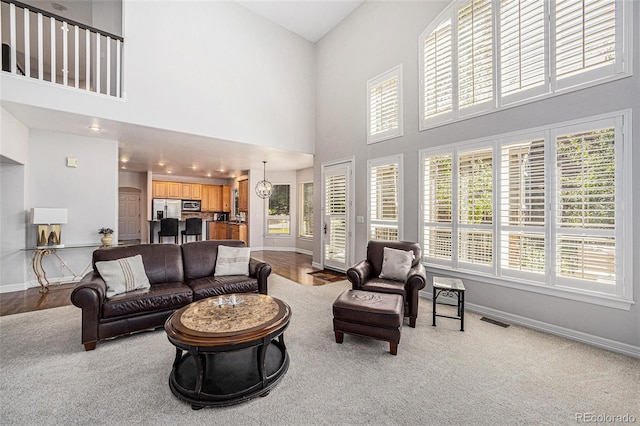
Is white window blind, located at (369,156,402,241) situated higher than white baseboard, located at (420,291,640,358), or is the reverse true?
white window blind, located at (369,156,402,241)

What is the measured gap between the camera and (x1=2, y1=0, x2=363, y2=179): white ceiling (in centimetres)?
418

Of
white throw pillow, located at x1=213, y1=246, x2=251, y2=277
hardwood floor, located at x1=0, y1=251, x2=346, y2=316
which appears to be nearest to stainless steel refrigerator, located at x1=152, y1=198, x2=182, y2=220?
hardwood floor, located at x1=0, y1=251, x2=346, y2=316

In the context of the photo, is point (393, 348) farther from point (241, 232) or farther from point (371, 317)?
point (241, 232)

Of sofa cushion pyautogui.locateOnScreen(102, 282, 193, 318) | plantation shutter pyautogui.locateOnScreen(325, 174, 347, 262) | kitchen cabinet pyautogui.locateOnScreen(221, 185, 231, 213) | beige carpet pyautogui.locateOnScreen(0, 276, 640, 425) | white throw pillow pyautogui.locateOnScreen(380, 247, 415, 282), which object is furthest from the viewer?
kitchen cabinet pyautogui.locateOnScreen(221, 185, 231, 213)

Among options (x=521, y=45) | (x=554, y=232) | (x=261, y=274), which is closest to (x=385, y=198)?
(x=554, y=232)

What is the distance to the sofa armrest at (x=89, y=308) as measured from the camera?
8.27 feet

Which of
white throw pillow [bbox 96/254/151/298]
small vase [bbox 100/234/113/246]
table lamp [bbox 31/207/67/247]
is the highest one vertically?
table lamp [bbox 31/207/67/247]

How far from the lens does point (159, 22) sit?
441 centimetres

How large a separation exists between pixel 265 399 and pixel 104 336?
6.18 feet

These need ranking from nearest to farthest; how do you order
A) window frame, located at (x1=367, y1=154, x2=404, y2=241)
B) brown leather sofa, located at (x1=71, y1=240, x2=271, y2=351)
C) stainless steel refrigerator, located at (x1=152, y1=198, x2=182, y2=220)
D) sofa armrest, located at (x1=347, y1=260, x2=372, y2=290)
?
brown leather sofa, located at (x1=71, y1=240, x2=271, y2=351), sofa armrest, located at (x1=347, y1=260, x2=372, y2=290), window frame, located at (x1=367, y1=154, x2=404, y2=241), stainless steel refrigerator, located at (x1=152, y1=198, x2=182, y2=220)

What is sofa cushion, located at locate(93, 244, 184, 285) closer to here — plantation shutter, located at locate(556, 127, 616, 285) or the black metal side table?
the black metal side table

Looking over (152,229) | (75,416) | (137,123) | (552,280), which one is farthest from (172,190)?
(552,280)

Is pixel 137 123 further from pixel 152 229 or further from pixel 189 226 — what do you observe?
pixel 152 229

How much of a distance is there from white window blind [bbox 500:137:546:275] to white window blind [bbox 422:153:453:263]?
27.0 inches
